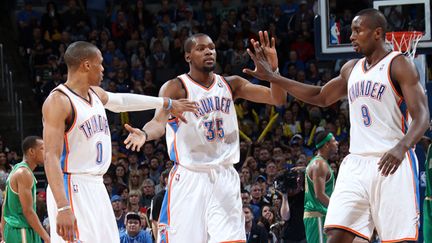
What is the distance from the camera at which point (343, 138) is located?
14102 mm

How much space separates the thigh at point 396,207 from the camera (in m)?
6.26

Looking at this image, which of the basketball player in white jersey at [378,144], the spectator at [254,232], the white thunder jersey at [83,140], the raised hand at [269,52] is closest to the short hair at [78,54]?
the white thunder jersey at [83,140]

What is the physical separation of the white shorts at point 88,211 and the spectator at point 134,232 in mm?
4284

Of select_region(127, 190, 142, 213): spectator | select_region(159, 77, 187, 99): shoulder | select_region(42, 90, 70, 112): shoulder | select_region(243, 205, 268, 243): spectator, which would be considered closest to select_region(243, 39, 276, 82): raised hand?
select_region(159, 77, 187, 99): shoulder

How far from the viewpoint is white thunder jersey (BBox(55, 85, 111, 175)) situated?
6.33m

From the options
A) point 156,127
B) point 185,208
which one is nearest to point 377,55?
point 156,127

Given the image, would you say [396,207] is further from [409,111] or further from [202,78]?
[202,78]

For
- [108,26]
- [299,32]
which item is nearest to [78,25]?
[108,26]

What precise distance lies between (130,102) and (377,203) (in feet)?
7.08

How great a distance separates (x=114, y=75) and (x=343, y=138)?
4.97 metres

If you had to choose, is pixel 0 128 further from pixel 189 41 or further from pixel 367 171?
pixel 367 171

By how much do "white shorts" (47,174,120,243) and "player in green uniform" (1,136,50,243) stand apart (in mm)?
2105

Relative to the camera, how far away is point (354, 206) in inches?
250

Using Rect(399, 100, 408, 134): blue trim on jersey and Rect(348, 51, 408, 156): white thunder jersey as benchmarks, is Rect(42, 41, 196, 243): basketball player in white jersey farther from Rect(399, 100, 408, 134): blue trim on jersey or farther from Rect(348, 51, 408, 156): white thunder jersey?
Rect(399, 100, 408, 134): blue trim on jersey
